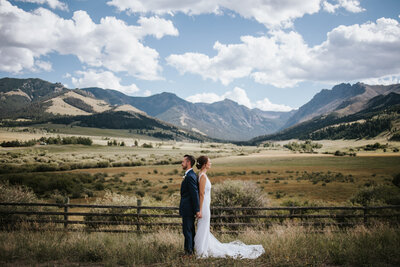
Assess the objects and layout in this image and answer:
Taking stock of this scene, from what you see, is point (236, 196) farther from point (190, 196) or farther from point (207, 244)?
point (190, 196)

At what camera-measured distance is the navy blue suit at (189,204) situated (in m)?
5.91

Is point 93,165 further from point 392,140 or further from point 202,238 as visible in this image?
point 392,140

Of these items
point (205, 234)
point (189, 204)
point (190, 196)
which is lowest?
point (205, 234)

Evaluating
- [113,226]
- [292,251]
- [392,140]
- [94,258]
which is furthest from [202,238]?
[392,140]

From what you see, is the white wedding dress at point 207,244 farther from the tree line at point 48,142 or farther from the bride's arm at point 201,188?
the tree line at point 48,142

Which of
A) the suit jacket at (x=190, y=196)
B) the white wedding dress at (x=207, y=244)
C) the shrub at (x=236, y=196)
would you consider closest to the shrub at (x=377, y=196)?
the shrub at (x=236, y=196)

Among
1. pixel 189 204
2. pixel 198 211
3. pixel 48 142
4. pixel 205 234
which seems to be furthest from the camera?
pixel 48 142

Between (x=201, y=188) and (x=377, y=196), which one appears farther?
(x=377, y=196)

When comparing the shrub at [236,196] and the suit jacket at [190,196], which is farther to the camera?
the shrub at [236,196]

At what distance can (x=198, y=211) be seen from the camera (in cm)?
584

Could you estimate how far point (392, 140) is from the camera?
13400cm

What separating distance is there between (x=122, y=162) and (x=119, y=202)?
169 ft

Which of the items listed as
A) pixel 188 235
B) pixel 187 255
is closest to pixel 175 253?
pixel 187 255

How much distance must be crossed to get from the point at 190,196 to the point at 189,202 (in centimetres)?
15
